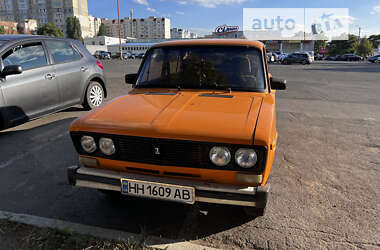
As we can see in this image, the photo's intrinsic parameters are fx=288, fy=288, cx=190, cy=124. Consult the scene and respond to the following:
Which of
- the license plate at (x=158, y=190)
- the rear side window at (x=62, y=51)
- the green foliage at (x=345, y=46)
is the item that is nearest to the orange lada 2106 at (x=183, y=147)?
the license plate at (x=158, y=190)

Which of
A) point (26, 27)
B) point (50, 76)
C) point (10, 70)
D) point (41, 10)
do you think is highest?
point (41, 10)

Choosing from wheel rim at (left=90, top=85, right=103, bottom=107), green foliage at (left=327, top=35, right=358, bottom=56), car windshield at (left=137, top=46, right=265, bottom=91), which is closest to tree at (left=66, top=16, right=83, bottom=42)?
green foliage at (left=327, top=35, right=358, bottom=56)

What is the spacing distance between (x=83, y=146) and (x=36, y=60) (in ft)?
12.7

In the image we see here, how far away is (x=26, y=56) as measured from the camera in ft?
18.0

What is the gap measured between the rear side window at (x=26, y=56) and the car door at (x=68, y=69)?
9.6 inches

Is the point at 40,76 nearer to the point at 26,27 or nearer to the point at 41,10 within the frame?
the point at 26,27

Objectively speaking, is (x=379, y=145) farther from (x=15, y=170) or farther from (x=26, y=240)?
(x=15, y=170)

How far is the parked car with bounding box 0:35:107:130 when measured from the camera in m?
5.08

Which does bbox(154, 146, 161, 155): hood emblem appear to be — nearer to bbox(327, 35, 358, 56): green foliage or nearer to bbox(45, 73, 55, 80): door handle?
bbox(45, 73, 55, 80): door handle

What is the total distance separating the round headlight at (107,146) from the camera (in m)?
2.59

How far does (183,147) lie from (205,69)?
4.67ft

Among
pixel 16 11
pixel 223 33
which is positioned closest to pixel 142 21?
pixel 16 11

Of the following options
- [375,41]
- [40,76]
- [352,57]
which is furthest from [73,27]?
[40,76]

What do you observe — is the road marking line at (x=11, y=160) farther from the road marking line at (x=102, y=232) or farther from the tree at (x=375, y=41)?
the tree at (x=375, y=41)
